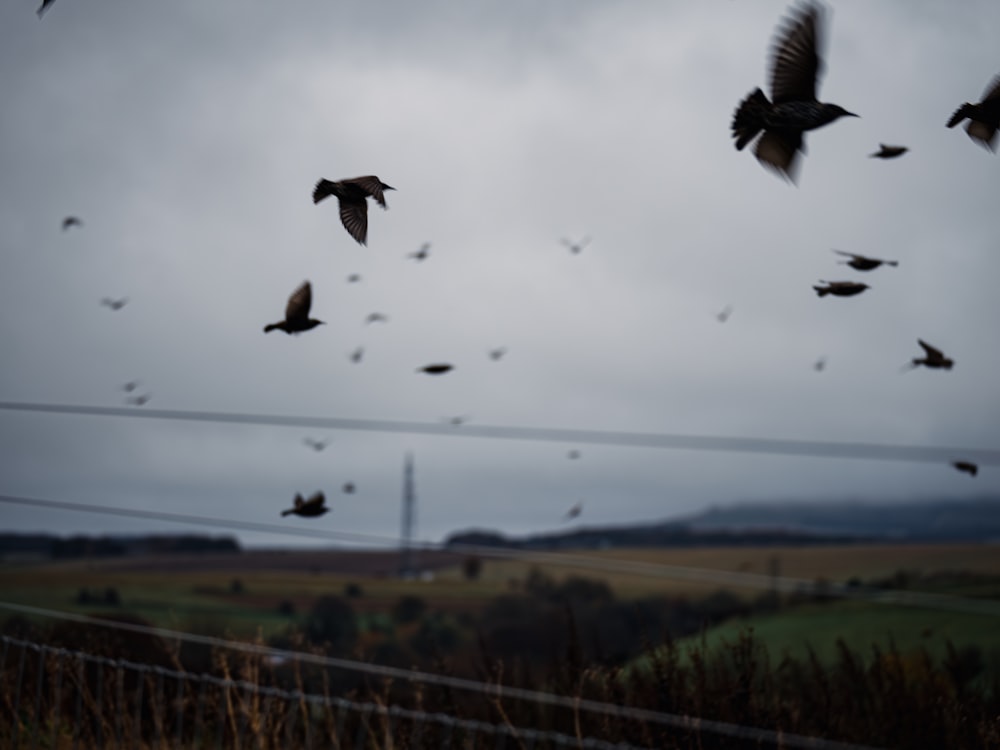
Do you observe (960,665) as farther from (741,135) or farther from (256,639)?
(741,135)

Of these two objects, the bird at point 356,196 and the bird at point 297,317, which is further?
the bird at point 297,317

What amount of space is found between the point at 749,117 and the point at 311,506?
2888 mm

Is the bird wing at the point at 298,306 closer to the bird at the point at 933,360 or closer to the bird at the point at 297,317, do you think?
the bird at the point at 297,317

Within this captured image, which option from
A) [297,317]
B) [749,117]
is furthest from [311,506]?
[749,117]

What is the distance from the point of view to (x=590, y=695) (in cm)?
839

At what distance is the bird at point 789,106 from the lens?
3486mm

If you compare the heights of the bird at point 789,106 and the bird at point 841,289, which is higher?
the bird at point 789,106

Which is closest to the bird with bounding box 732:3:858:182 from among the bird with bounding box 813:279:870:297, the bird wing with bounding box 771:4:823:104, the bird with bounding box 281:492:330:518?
the bird wing with bounding box 771:4:823:104

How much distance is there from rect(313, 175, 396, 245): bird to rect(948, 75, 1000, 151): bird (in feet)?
7.24

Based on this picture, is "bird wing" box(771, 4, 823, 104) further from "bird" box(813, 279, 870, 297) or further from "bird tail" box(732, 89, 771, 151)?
"bird" box(813, 279, 870, 297)

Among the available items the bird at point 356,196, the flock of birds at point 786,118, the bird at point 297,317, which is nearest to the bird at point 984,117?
the flock of birds at point 786,118

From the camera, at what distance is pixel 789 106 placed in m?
3.63

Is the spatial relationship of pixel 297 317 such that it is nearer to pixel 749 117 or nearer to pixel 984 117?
pixel 749 117

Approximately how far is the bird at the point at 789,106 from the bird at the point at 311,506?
273 cm
